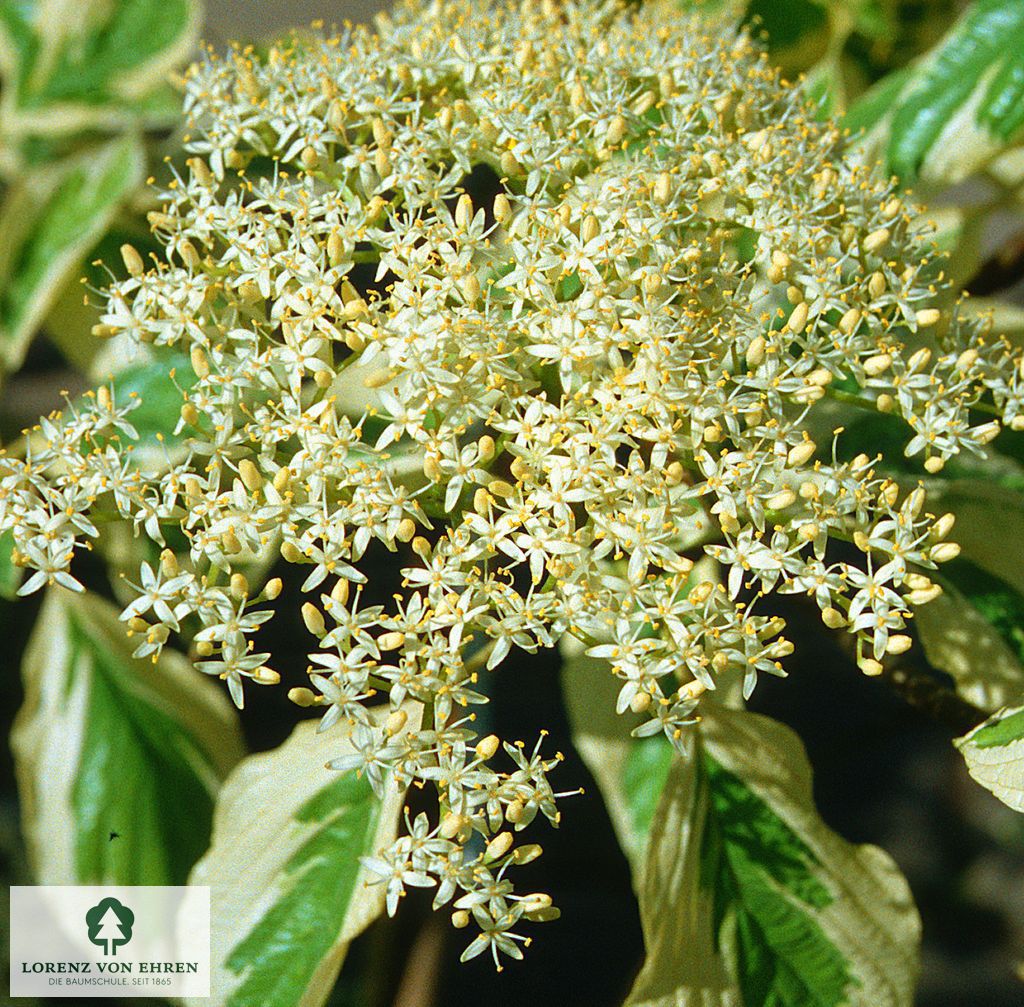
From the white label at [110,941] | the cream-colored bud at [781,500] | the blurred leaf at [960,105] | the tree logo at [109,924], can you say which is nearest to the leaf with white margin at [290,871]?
the white label at [110,941]

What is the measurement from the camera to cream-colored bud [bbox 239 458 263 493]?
0.41 m

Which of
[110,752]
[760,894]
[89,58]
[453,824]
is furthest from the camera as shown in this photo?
[89,58]

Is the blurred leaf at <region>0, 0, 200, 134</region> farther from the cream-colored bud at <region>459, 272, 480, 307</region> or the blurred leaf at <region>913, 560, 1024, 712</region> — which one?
the blurred leaf at <region>913, 560, 1024, 712</region>

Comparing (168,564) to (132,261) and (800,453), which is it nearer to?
(132,261)

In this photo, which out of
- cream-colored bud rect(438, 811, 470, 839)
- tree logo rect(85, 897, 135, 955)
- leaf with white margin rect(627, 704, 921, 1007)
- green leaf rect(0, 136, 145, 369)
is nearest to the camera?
cream-colored bud rect(438, 811, 470, 839)

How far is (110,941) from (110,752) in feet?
0.46

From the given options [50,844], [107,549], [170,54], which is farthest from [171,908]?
[170,54]

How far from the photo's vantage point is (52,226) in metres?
0.82

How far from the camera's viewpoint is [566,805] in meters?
0.86

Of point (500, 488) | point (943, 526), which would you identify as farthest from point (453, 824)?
point (943, 526)

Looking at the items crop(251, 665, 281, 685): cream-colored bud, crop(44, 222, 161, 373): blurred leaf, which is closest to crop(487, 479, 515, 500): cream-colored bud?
crop(251, 665, 281, 685): cream-colored bud

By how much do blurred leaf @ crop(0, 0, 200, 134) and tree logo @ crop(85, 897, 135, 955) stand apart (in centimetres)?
58

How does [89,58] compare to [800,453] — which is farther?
[89,58]

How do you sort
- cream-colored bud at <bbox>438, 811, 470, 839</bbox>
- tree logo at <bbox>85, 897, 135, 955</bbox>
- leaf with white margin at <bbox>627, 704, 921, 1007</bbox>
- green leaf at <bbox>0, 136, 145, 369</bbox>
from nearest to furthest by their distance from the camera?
cream-colored bud at <bbox>438, 811, 470, 839</bbox>
leaf with white margin at <bbox>627, 704, 921, 1007</bbox>
tree logo at <bbox>85, 897, 135, 955</bbox>
green leaf at <bbox>0, 136, 145, 369</bbox>
